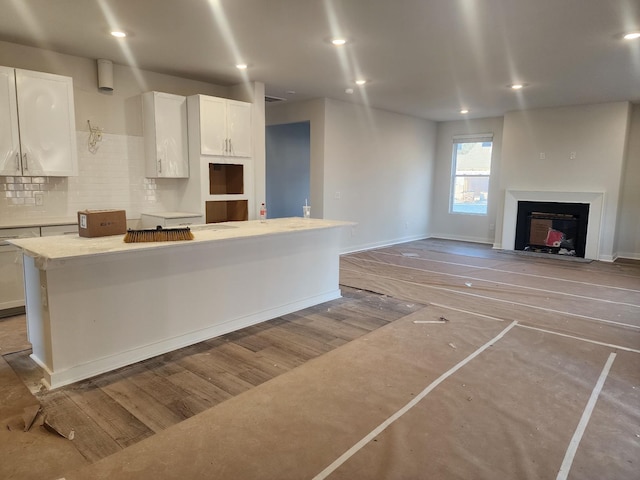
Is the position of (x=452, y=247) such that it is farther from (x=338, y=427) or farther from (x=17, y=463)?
(x=17, y=463)

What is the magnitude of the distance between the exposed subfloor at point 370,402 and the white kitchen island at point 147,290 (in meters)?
0.15

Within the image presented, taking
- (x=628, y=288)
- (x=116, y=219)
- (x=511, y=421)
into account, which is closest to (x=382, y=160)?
(x=628, y=288)

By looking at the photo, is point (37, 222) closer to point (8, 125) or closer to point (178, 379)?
point (8, 125)

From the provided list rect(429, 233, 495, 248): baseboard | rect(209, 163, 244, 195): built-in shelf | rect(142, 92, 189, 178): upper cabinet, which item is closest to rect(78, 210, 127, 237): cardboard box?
rect(142, 92, 189, 178): upper cabinet

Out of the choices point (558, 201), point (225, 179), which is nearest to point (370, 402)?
point (225, 179)

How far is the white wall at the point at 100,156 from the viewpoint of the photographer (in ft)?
13.9

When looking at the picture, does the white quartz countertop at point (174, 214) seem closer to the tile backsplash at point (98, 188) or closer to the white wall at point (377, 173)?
the tile backsplash at point (98, 188)

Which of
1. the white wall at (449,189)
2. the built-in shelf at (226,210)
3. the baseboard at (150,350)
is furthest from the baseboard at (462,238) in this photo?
the baseboard at (150,350)

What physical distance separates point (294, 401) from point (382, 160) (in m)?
6.02

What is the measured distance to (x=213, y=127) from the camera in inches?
202

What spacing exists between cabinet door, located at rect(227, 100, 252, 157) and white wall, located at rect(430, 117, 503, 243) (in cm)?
525

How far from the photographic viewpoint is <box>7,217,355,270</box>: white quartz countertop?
253 centimetres

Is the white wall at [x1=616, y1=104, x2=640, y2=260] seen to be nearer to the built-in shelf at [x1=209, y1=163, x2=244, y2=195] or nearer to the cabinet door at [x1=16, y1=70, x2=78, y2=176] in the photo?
the built-in shelf at [x1=209, y1=163, x2=244, y2=195]

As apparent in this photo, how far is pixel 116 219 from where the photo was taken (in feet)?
10.6
